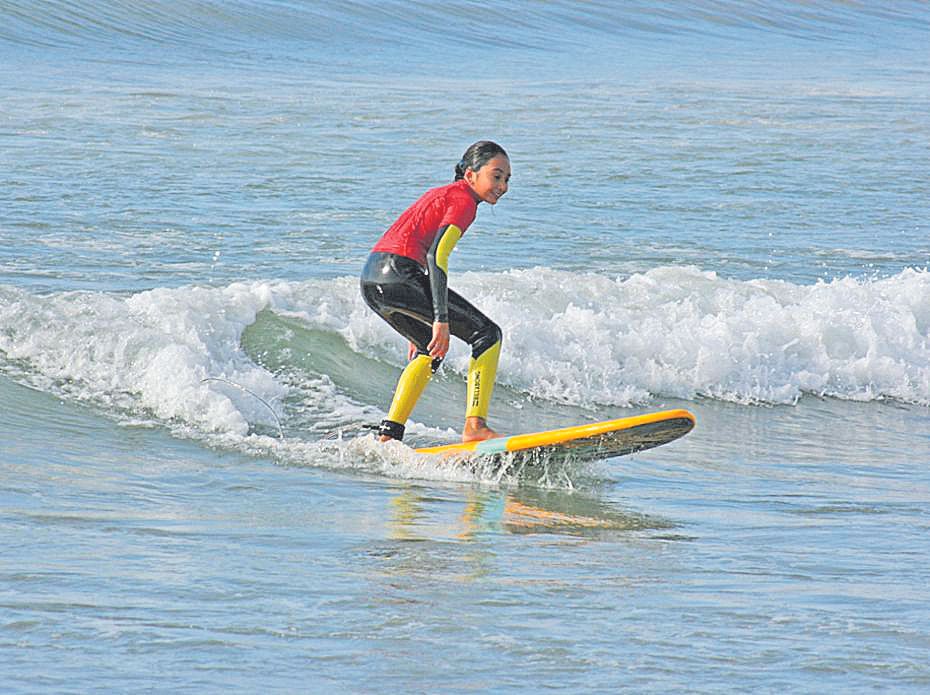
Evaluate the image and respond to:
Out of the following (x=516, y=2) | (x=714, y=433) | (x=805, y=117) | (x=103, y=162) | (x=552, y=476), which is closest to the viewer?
(x=552, y=476)

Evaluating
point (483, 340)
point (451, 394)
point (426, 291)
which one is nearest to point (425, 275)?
point (426, 291)

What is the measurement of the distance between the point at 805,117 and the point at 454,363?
15021mm

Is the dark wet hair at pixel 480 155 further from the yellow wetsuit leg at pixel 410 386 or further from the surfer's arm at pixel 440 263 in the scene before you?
the yellow wetsuit leg at pixel 410 386

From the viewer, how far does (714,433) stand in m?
8.76

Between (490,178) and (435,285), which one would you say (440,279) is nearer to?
(435,285)

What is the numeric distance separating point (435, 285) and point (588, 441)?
0.99m

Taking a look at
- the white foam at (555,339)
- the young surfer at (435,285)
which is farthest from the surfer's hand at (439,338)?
the white foam at (555,339)

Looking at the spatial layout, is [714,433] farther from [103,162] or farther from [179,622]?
[103,162]

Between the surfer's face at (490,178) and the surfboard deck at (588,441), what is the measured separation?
1.09 meters

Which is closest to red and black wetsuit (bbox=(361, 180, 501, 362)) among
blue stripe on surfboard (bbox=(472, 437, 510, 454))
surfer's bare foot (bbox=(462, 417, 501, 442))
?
surfer's bare foot (bbox=(462, 417, 501, 442))

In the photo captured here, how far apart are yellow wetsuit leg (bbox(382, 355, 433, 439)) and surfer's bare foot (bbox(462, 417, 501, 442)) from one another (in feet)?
0.92

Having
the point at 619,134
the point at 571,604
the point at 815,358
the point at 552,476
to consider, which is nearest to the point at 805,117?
the point at 619,134

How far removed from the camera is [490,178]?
6.53 m

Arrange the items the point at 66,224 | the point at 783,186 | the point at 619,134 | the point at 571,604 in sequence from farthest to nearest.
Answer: the point at 619,134 < the point at 783,186 < the point at 66,224 < the point at 571,604
